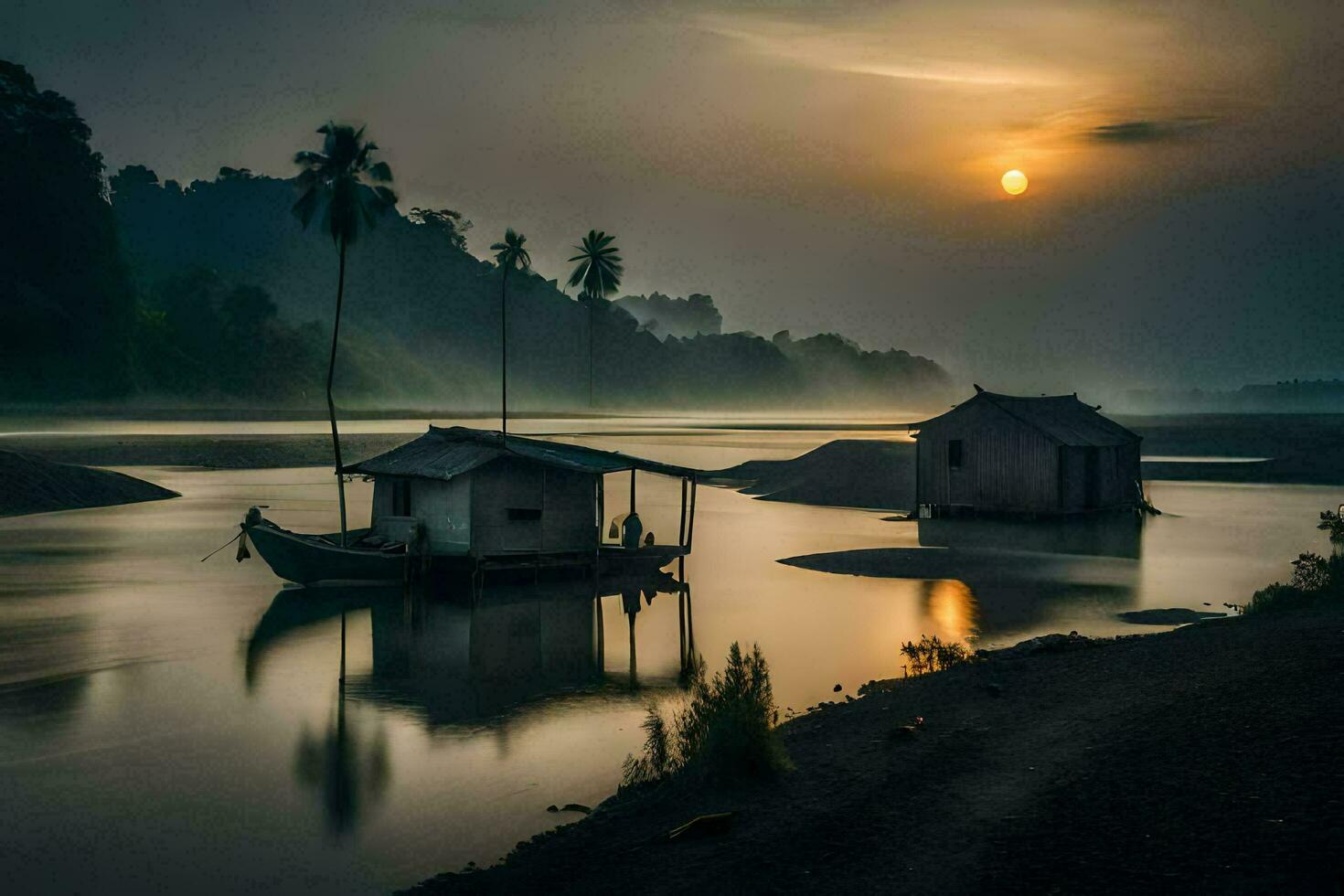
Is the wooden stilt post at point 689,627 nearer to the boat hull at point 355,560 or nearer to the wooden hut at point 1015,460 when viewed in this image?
the boat hull at point 355,560

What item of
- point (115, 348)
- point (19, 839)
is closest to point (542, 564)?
point (19, 839)

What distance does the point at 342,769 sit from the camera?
673 inches

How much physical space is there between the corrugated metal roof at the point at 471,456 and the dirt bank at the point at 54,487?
3116 cm

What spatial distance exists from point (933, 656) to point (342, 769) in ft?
37.6

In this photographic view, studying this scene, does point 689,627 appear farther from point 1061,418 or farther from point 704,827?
point 1061,418

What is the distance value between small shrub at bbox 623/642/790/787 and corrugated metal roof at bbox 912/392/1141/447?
3148 centimetres

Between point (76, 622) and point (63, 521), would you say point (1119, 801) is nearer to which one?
point (76, 622)

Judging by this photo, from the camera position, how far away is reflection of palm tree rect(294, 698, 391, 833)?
15383 mm

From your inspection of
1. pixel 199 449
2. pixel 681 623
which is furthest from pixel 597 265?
pixel 681 623

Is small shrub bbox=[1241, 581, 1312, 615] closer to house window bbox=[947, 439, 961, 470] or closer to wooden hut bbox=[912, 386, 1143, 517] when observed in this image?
wooden hut bbox=[912, 386, 1143, 517]

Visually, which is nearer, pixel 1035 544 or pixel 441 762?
pixel 441 762

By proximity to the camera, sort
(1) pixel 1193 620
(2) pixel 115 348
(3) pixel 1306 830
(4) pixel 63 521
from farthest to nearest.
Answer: (2) pixel 115 348, (4) pixel 63 521, (1) pixel 1193 620, (3) pixel 1306 830

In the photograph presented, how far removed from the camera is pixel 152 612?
106 feet

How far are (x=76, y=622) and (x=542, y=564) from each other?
12.8m
